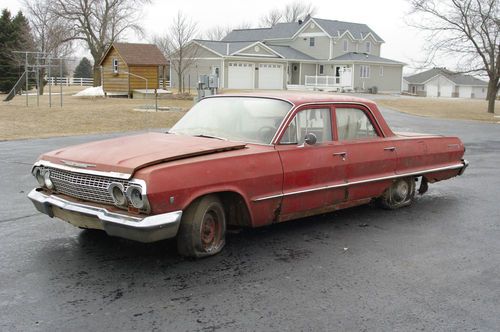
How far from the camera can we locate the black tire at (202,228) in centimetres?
480

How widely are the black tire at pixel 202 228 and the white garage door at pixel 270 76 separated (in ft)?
159

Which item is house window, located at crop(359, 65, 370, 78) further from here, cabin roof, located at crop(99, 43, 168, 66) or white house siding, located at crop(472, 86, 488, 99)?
white house siding, located at crop(472, 86, 488, 99)

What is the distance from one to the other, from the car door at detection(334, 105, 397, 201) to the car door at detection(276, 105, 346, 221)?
0.16 meters

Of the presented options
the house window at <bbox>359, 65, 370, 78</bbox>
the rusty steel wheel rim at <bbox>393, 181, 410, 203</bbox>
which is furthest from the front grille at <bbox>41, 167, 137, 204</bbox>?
the house window at <bbox>359, 65, 370, 78</bbox>

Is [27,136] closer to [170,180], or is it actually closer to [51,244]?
[51,244]

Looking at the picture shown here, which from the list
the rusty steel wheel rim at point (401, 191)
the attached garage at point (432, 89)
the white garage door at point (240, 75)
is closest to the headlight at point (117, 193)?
the rusty steel wheel rim at point (401, 191)

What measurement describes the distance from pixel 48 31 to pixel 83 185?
148ft

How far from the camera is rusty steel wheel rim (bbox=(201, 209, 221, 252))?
197 inches

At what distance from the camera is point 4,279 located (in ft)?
14.7

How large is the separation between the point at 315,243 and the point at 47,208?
105 inches

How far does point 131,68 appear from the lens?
124 ft

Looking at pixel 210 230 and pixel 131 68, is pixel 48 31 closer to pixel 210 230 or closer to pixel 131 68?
pixel 131 68

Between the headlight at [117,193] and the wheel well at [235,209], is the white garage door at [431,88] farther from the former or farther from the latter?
the headlight at [117,193]

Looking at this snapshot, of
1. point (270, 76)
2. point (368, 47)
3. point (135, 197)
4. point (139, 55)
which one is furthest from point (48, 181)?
point (368, 47)
